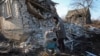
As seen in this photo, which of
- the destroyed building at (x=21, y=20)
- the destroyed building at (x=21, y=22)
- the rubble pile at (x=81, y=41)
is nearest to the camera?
the rubble pile at (x=81, y=41)

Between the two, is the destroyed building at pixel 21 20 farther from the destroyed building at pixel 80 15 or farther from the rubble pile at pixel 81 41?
the destroyed building at pixel 80 15

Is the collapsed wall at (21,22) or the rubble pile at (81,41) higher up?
the collapsed wall at (21,22)

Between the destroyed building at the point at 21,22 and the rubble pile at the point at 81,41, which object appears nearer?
the rubble pile at the point at 81,41

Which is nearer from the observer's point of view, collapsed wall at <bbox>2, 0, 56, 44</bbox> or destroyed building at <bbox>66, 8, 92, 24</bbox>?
collapsed wall at <bbox>2, 0, 56, 44</bbox>

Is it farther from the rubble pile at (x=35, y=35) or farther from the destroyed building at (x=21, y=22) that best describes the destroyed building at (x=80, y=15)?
the destroyed building at (x=21, y=22)

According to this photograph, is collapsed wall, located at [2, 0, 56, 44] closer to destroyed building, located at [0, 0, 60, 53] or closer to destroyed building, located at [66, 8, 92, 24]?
destroyed building, located at [0, 0, 60, 53]

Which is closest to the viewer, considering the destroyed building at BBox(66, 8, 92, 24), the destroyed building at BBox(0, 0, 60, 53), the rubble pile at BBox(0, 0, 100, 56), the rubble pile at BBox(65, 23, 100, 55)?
the rubble pile at BBox(0, 0, 100, 56)

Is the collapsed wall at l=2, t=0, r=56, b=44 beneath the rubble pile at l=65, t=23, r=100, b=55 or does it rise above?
above

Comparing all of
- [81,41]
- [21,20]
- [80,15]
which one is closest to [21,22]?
[21,20]

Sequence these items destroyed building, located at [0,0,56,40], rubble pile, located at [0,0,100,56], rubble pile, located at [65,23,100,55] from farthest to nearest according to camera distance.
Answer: destroyed building, located at [0,0,56,40] → rubble pile, located at [65,23,100,55] → rubble pile, located at [0,0,100,56]

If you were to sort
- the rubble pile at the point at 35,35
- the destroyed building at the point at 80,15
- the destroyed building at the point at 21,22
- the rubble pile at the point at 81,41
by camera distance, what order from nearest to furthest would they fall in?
the rubble pile at the point at 35,35
the rubble pile at the point at 81,41
the destroyed building at the point at 21,22
the destroyed building at the point at 80,15

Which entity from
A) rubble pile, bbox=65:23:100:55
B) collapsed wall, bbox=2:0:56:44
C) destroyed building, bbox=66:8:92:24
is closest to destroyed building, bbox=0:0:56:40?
collapsed wall, bbox=2:0:56:44

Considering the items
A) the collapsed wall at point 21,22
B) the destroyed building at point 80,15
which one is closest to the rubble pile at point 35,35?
the collapsed wall at point 21,22

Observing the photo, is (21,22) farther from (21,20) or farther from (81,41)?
(81,41)
